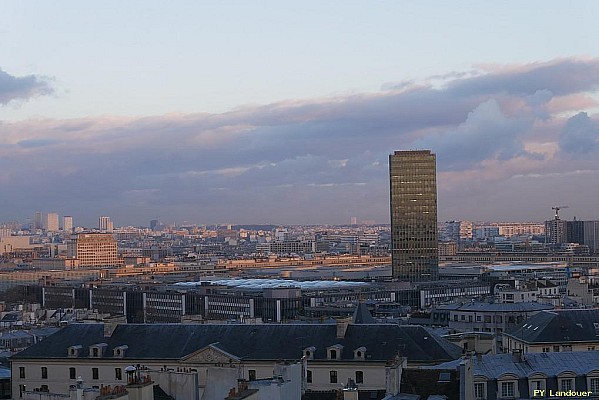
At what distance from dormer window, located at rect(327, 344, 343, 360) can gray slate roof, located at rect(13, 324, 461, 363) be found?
23 cm

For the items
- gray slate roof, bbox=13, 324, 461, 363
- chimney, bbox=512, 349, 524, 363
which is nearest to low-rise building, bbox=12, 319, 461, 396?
gray slate roof, bbox=13, 324, 461, 363

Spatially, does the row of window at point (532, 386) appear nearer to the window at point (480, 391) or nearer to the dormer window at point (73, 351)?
the window at point (480, 391)

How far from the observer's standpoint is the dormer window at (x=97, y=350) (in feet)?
187

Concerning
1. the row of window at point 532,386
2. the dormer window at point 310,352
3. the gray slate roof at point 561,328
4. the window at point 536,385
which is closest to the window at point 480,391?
the row of window at point 532,386

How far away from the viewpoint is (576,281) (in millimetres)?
121688

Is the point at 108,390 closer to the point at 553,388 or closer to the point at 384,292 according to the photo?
the point at 553,388

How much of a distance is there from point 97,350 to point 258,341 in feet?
24.4

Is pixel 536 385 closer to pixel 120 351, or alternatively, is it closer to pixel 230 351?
pixel 230 351

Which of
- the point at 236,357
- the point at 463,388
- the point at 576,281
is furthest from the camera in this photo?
the point at 576,281

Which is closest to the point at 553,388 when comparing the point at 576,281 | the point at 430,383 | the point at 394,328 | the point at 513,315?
the point at 430,383

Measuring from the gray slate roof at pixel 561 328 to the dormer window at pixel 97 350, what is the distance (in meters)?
20.8

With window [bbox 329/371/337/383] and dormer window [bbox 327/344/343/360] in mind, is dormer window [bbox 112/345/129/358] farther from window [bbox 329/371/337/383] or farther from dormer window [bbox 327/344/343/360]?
window [bbox 329/371/337/383]

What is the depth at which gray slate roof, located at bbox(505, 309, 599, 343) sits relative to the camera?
62.8 m

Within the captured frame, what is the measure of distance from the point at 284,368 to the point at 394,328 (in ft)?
76.8
